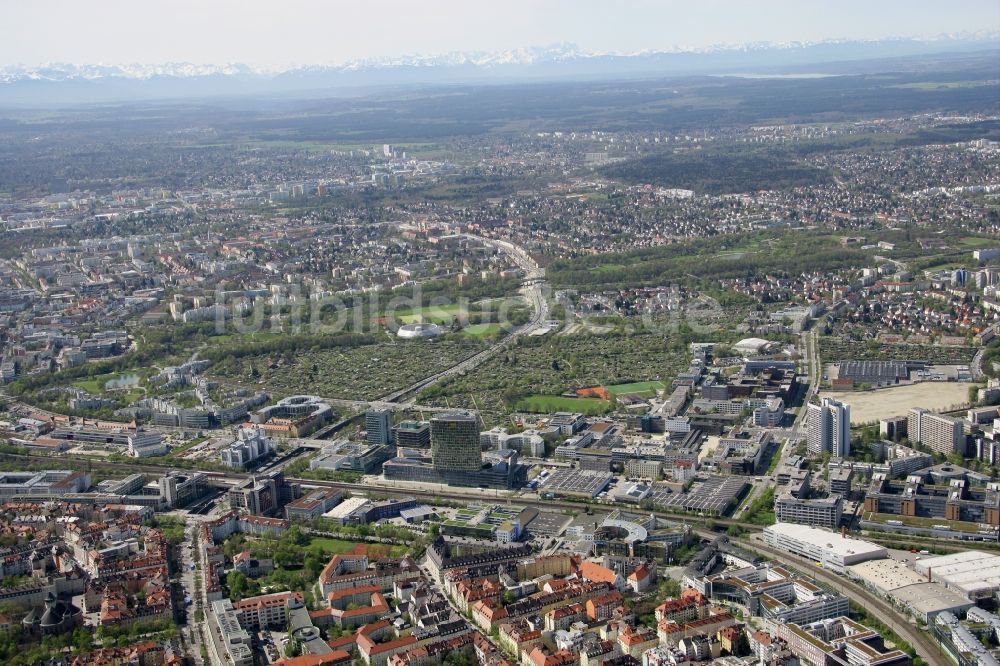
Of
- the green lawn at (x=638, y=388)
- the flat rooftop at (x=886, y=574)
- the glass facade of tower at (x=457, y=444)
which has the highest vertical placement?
the glass facade of tower at (x=457, y=444)

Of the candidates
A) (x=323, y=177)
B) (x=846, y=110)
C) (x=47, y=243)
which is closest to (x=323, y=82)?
(x=846, y=110)

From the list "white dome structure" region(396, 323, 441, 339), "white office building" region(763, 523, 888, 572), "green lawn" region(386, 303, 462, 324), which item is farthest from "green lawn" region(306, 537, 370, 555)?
"green lawn" region(386, 303, 462, 324)

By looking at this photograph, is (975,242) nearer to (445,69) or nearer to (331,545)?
(331,545)

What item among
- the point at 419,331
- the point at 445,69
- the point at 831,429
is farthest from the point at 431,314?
the point at 445,69

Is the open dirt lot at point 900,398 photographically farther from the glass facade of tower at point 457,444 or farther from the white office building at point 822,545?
the glass facade of tower at point 457,444

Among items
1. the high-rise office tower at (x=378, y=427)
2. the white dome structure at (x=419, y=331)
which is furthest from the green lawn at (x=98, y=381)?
the high-rise office tower at (x=378, y=427)

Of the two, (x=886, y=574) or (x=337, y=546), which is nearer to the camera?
(x=886, y=574)
